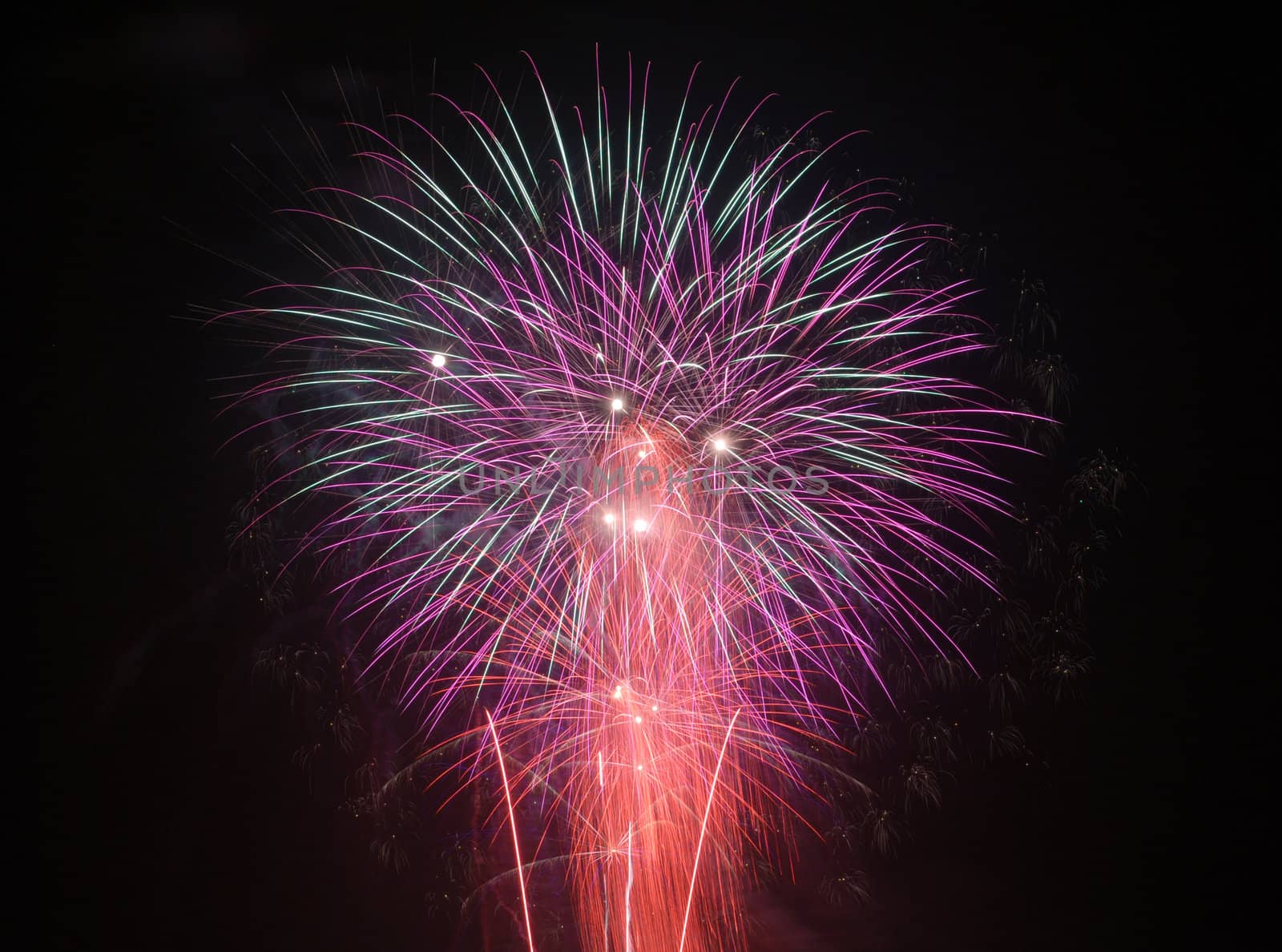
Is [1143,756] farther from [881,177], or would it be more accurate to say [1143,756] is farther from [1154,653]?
[881,177]

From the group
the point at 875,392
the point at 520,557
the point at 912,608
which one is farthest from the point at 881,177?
the point at 520,557

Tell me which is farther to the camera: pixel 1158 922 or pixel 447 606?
pixel 447 606

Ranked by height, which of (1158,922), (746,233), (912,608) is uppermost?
(746,233)

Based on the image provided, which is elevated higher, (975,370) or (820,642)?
(975,370)

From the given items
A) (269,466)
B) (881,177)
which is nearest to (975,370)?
(881,177)

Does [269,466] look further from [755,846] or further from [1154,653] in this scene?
[1154,653]

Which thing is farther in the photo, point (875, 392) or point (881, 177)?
point (875, 392)
